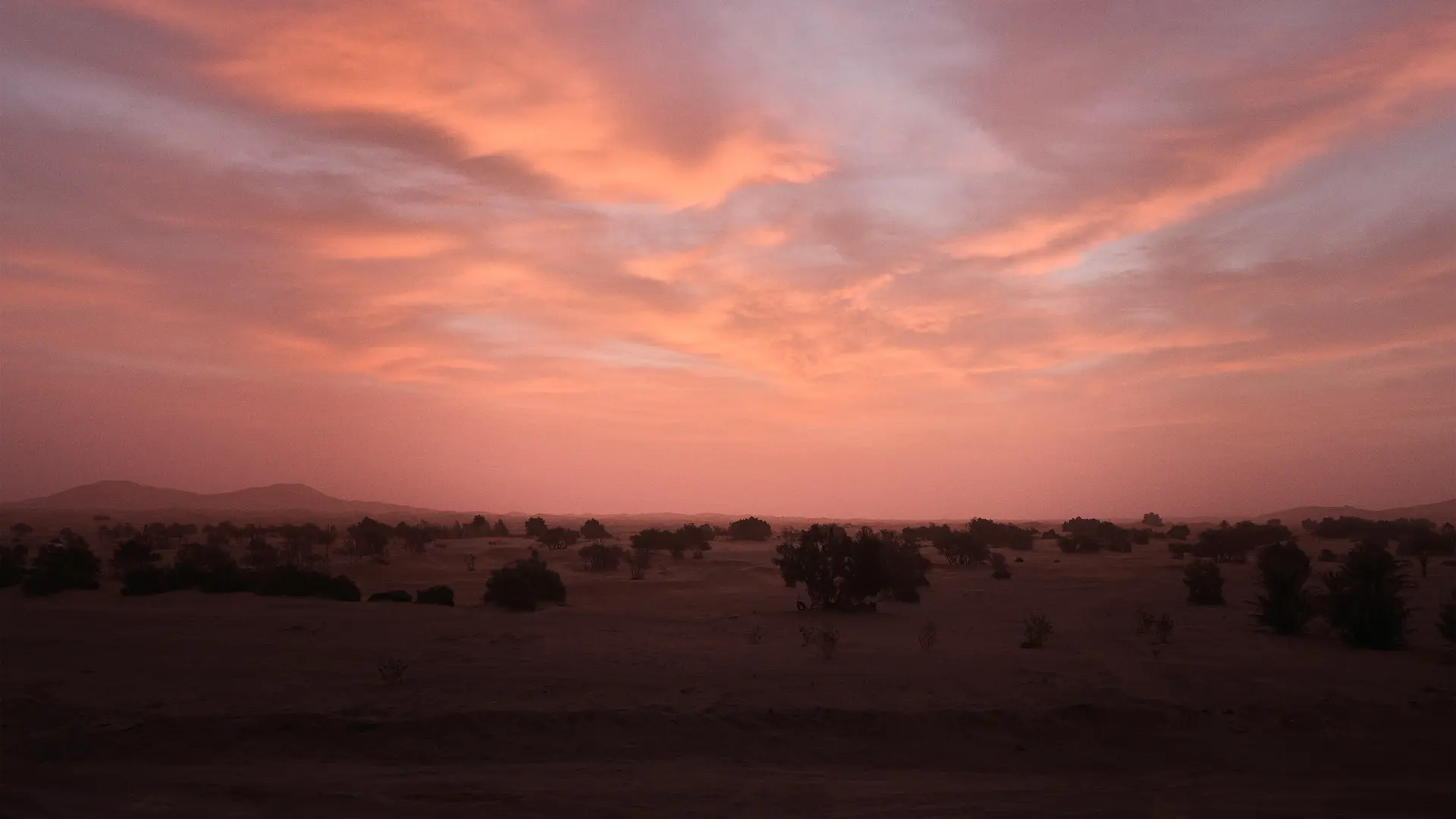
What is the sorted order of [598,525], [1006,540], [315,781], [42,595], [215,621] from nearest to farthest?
[315,781], [215,621], [42,595], [1006,540], [598,525]

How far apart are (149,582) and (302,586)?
4341mm

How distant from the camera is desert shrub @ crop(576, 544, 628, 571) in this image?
113 feet

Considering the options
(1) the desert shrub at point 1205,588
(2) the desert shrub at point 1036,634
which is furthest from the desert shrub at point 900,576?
(1) the desert shrub at point 1205,588

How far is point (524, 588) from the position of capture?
22969 millimetres

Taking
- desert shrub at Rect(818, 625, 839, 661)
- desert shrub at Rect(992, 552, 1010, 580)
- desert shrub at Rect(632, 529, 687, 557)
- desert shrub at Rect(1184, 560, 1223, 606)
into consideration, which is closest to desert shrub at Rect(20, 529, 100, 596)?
desert shrub at Rect(818, 625, 839, 661)

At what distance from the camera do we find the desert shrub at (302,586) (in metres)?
22.8

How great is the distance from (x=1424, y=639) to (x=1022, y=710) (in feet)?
41.1

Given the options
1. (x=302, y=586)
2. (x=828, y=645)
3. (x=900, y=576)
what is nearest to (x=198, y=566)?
(x=302, y=586)

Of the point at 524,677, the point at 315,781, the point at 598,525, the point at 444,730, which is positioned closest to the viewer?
the point at 315,781

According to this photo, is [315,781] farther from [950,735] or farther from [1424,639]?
[1424,639]

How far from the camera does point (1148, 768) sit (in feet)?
34.7

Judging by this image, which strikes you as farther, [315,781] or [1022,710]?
[1022,710]

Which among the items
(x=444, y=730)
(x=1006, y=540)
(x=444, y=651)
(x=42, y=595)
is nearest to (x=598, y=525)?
(x=1006, y=540)

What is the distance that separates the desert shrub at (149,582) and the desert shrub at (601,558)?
47.6 feet
